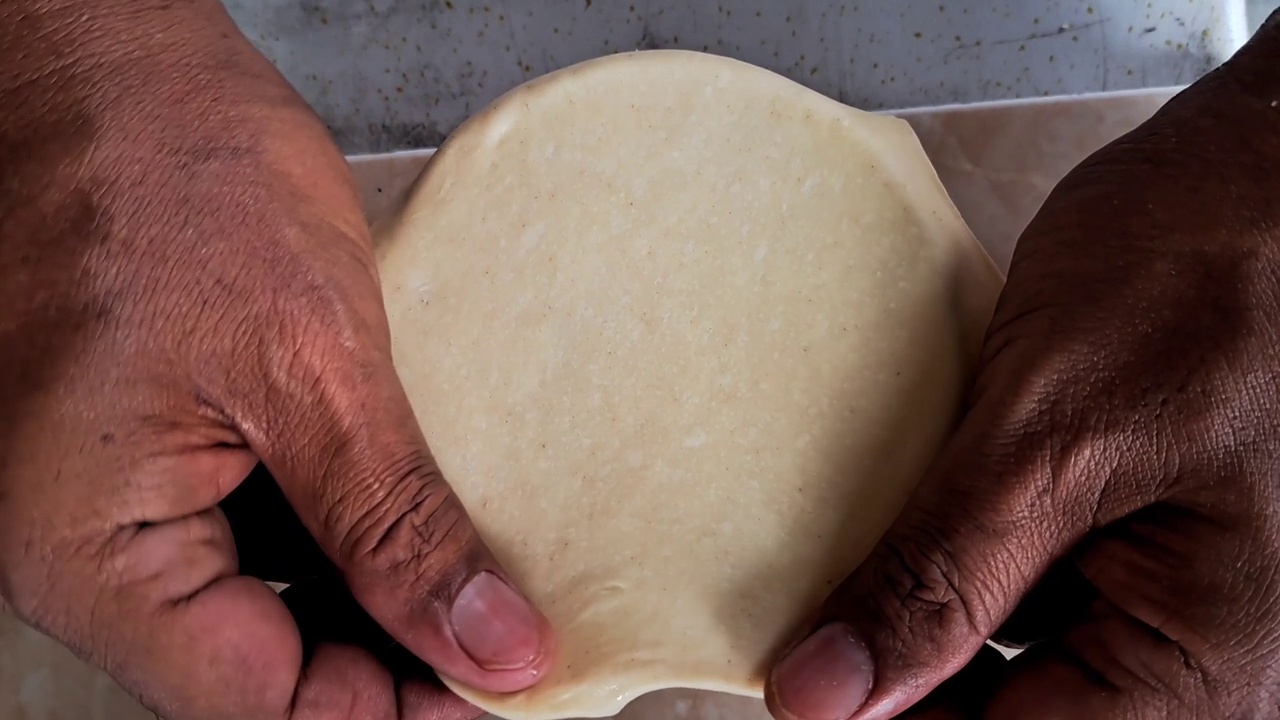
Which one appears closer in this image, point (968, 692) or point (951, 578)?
point (951, 578)

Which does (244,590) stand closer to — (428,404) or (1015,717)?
(428,404)

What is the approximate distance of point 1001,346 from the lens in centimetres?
89

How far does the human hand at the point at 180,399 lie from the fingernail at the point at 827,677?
24 cm

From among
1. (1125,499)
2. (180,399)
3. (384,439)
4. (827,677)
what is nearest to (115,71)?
(180,399)

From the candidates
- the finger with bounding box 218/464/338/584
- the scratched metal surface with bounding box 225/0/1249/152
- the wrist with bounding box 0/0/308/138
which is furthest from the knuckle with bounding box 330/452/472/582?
the scratched metal surface with bounding box 225/0/1249/152

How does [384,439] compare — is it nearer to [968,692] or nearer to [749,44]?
[968,692]

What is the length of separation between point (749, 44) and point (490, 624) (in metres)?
1.07

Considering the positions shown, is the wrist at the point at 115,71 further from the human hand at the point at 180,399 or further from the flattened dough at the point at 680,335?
the flattened dough at the point at 680,335

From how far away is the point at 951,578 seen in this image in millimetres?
808

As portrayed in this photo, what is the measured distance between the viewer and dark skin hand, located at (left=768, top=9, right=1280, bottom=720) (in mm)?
797

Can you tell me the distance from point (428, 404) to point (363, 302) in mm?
130

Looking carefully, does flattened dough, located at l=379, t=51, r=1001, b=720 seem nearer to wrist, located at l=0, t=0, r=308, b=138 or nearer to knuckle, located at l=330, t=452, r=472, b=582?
knuckle, located at l=330, t=452, r=472, b=582

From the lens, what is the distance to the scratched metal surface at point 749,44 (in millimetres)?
1411

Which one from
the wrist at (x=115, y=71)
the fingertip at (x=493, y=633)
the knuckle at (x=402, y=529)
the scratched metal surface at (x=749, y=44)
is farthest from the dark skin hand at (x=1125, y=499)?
the wrist at (x=115, y=71)
